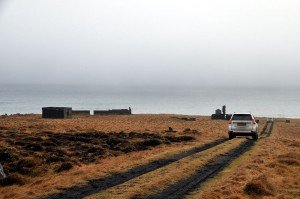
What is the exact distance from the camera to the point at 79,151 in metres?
26.1

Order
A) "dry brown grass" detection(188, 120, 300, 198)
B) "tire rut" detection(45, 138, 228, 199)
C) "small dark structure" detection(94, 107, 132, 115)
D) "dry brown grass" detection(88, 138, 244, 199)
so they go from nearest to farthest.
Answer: "dry brown grass" detection(88, 138, 244, 199)
"tire rut" detection(45, 138, 228, 199)
"dry brown grass" detection(188, 120, 300, 198)
"small dark structure" detection(94, 107, 132, 115)

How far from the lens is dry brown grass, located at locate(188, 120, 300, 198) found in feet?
48.5

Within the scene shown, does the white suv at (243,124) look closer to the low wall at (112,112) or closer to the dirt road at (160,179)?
the dirt road at (160,179)

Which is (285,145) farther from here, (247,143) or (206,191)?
(206,191)

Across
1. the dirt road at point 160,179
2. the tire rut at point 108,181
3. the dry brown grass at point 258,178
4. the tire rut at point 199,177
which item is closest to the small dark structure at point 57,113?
the dirt road at point 160,179

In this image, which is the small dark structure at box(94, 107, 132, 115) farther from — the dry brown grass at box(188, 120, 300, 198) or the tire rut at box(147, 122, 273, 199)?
the dry brown grass at box(188, 120, 300, 198)

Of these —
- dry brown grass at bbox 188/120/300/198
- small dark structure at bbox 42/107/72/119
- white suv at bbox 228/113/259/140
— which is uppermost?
small dark structure at bbox 42/107/72/119

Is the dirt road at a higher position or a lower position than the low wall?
lower

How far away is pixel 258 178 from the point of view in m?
16.4

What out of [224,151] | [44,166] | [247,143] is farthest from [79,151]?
[247,143]

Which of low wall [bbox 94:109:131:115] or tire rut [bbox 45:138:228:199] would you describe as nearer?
tire rut [bbox 45:138:228:199]

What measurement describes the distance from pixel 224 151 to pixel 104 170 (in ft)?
31.7

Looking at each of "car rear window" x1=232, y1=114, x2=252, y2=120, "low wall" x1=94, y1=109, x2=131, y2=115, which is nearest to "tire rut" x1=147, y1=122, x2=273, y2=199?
"car rear window" x1=232, y1=114, x2=252, y2=120

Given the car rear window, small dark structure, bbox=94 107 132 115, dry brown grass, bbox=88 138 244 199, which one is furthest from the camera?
small dark structure, bbox=94 107 132 115
